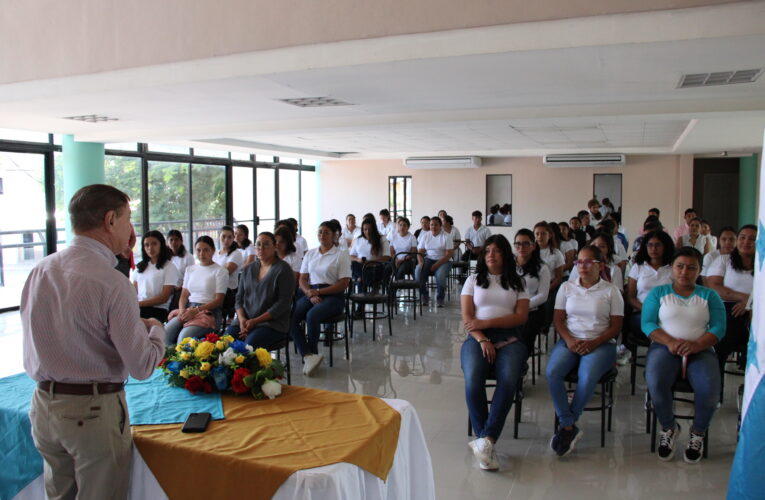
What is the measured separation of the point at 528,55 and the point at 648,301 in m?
1.77

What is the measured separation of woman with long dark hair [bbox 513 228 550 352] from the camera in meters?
4.79

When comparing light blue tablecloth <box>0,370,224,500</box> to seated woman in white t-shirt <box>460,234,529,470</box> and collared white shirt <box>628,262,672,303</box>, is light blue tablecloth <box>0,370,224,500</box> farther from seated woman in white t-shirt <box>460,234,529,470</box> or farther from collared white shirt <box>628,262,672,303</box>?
collared white shirt <box>628,262,672,303</box>

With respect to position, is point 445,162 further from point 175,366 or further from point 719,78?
point 175,366

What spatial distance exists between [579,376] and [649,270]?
1645 mm

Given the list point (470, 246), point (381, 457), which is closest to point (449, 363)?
point (381, 457)

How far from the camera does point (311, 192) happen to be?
1655cm

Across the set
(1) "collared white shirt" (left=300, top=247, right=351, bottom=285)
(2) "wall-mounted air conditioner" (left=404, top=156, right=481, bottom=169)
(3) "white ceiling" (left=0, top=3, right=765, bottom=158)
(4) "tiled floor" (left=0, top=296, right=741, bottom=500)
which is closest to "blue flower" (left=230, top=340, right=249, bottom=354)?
(4) "tiled floor" (left=0, top=296, right=741, bottom=500)

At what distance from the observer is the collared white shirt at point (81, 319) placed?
201cm

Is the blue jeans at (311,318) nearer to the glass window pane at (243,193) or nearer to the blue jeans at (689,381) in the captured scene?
the blue jeans at (689,381)

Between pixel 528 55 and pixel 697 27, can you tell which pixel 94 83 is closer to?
pixel 528 55

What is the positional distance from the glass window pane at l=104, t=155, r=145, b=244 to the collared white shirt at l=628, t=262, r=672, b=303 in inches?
304

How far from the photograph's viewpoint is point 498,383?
3742mm

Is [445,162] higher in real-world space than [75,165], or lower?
higher

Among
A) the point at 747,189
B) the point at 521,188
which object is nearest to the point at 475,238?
the point at 521,188
